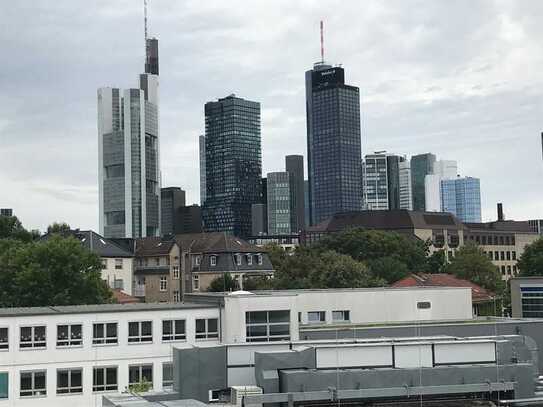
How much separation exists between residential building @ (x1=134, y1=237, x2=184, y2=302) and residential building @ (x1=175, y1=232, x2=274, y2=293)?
1.53 m

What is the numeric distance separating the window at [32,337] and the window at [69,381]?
202cm

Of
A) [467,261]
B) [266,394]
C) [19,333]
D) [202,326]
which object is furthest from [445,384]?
[467,261]

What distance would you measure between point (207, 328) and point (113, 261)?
262 ft

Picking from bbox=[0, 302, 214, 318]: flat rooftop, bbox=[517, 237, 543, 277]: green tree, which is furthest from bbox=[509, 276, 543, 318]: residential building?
bbox=[517, 237, 543, 277]: green tree

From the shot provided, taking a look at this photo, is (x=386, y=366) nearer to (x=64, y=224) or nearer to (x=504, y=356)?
(x=504, y=356)

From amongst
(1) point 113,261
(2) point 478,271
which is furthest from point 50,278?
(2) point 478,271

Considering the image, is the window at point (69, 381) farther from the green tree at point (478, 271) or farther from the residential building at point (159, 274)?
the green tree at point (478, 271)

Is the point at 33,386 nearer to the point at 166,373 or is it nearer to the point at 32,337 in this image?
the point at 32,337

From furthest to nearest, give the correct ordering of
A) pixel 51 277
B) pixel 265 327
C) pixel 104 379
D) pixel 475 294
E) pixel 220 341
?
pixel 475 294
pixel 51 277
pixel 220 341
pixel 265 327
pixel 104 379

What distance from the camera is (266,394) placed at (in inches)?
1105

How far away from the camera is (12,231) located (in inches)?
4473

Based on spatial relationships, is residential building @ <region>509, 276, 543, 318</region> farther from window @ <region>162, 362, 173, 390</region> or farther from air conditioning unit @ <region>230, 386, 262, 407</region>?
air conditioning unit @ <region>230, 386, 262, 407</region>

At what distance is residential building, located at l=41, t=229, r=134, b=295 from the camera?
124 m

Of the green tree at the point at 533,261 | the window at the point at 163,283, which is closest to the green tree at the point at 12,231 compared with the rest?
the window at the point at 163,283
